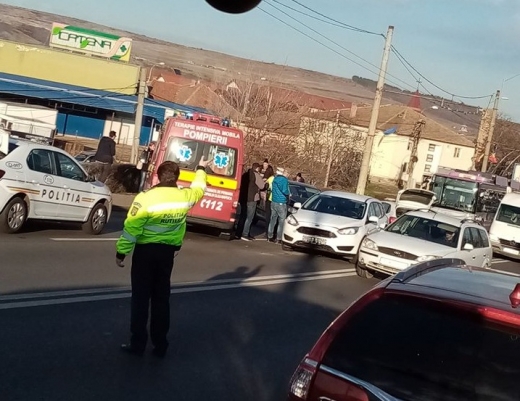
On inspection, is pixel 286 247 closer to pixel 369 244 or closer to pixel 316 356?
pixel 369 244

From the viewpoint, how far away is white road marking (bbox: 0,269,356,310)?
9.22 metres

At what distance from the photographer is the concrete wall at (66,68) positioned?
6944cm

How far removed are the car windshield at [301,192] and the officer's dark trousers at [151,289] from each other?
17303 millimetres

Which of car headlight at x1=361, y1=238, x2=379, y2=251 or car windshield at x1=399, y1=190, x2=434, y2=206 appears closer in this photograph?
car headlight at x1=361, y1=238, x2=379, y2=251

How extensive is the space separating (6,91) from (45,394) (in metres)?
55.7

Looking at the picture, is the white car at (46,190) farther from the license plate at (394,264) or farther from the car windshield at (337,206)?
the license plate at (394,264)

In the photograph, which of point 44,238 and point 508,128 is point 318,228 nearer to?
point 44,238

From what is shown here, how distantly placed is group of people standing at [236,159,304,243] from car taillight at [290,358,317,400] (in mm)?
15092

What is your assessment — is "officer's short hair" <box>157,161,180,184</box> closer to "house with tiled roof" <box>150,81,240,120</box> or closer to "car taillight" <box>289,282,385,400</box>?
"car taillight" <box>289,282,385,400</box>

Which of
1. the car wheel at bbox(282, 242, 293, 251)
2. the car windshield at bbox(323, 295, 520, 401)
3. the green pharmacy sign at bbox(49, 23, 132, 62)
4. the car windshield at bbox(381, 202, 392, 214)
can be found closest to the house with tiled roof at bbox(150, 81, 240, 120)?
the green pharmacy sign at bbox(49, 23, 132, 62)

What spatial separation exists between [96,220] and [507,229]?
17.7m

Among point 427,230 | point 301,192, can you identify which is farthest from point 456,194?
point 427,230

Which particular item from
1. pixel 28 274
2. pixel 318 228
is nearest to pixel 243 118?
pixel 318 228

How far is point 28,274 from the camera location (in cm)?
1080
